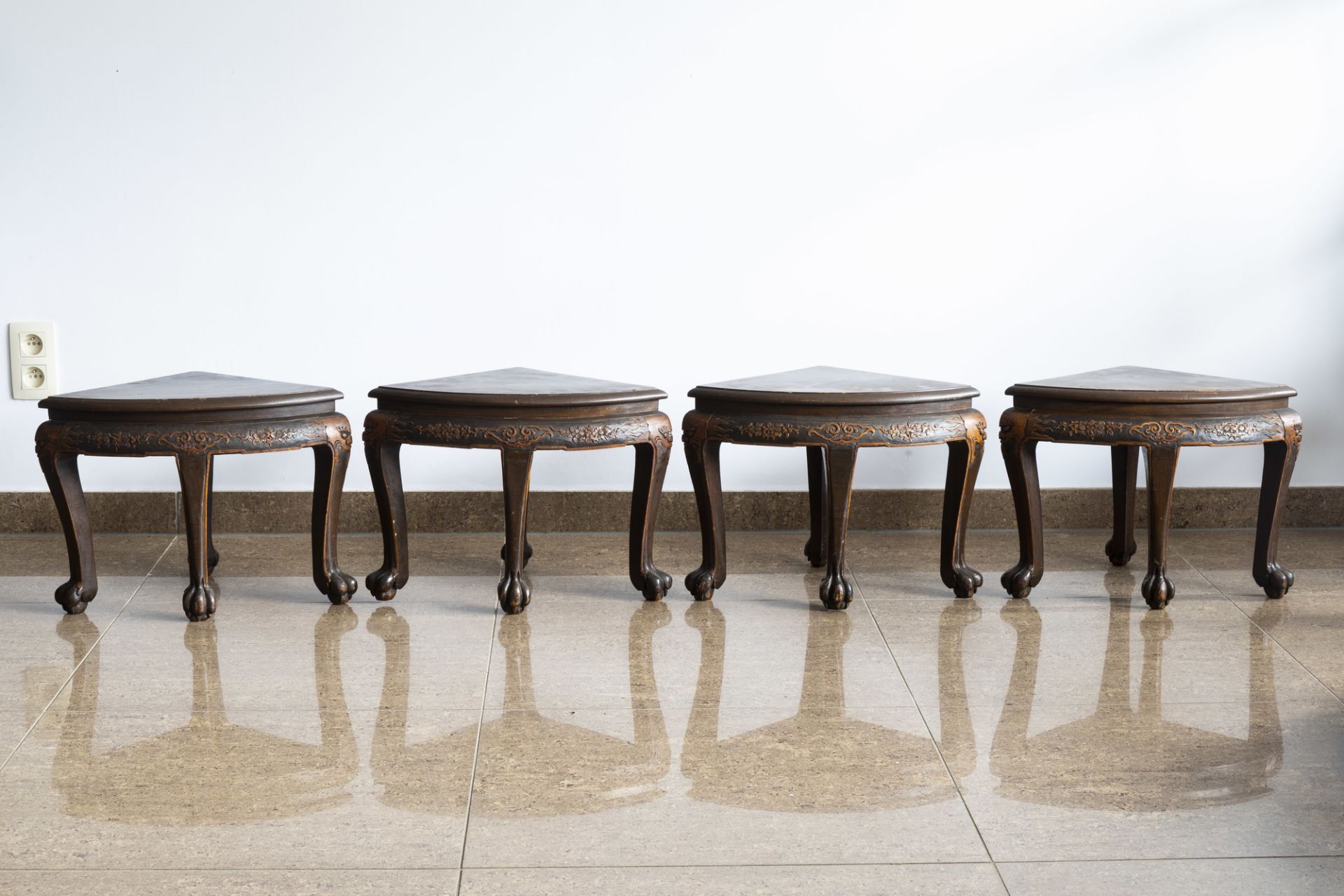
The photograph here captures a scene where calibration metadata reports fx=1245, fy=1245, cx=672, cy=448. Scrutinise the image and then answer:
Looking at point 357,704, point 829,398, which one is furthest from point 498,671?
point 829,398

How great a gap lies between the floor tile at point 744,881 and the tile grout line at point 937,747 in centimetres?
1

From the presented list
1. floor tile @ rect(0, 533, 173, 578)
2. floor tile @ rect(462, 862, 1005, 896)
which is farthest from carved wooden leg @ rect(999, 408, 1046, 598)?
floor tile @ rect(0, 533, 173, 578)

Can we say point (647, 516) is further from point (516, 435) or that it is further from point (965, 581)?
point (965, 581)

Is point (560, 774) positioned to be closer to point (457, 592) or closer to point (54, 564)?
point (457, 592)

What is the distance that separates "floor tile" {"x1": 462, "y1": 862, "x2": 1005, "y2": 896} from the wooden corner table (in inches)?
40.0

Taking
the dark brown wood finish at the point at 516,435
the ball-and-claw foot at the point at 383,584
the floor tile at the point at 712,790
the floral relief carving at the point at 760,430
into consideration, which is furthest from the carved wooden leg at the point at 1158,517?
the ball-and-claw foot at the point at 383,584

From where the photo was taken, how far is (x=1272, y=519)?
2.14 metres

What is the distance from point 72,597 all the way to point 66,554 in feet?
1.61

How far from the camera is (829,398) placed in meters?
1.99

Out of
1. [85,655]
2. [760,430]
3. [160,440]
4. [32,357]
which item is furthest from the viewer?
[32,357]

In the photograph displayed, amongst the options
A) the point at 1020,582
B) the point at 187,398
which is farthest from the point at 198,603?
the point at 1020,582

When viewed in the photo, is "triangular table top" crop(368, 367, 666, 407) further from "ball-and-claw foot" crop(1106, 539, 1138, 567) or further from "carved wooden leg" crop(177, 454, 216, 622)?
"ball-and-claw foot" crop(1106, 539, 1138, 567)

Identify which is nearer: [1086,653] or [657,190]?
[1086,653]

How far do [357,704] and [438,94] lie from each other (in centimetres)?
143
